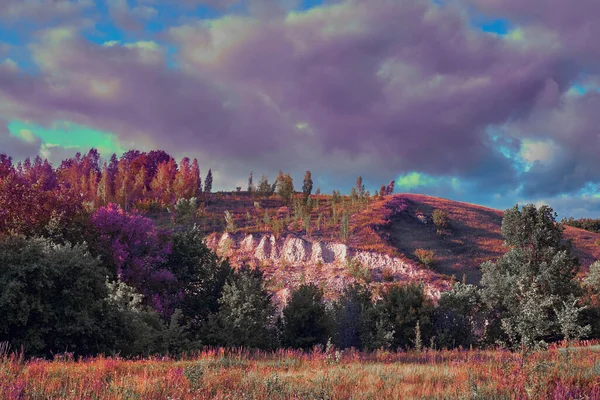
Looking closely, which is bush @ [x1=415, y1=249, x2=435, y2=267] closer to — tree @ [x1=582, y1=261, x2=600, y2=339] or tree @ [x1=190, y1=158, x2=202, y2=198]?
tree @ [x1=582, y1=261, x2=600, y2=339]

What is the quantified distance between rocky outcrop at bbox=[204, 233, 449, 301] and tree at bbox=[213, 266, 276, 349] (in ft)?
59.7

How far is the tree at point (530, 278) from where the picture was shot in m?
22.6

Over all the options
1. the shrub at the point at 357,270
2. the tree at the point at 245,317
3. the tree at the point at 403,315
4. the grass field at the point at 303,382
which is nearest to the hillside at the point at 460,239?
the shrub at the point at 357,270

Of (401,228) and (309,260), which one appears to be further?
(401,228)

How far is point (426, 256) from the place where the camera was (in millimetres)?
48375

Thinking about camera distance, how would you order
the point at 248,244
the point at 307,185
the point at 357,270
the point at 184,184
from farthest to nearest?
1. the point at 307,185
2. the point at 184,184
3. the point at 248,244
4. the point at 357,270

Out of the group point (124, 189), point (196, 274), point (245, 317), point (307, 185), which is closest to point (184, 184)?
point (124, 189)

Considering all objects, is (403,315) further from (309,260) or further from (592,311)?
(309,260)

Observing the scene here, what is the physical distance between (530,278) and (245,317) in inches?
592

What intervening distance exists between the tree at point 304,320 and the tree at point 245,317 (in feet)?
2.65

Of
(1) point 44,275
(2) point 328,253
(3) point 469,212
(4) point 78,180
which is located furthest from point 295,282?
(4) point 78,180

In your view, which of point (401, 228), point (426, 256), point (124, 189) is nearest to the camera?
point (426, 256)

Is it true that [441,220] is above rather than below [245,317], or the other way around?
above

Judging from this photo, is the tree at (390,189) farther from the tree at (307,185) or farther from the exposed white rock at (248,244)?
the exposed white rock at (248,244)
